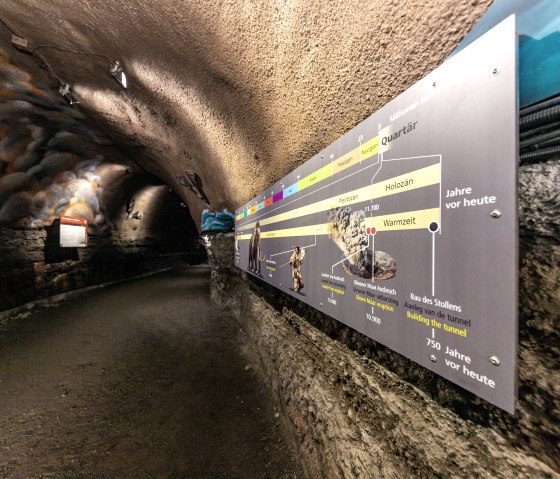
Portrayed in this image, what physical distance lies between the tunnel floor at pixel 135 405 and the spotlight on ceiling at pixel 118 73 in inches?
161

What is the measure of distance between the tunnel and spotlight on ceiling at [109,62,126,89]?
50 mm

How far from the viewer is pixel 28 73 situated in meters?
4.42

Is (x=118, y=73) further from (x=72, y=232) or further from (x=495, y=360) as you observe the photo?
(x=72, y=232)

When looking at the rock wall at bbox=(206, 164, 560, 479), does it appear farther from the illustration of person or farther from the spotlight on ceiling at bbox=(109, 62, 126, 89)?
the spotlight on ceiling at bbox=(109, 62, 126, 89)

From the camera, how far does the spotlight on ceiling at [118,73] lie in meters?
3.90

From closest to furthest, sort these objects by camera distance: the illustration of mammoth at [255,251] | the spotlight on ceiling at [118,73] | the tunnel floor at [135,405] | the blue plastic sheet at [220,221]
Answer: the tunnel floor at [135,405], the illustration of mammoth at [255,251], the spotlight on ceiling at [118,73], the blue plastic sheet at [220,221]

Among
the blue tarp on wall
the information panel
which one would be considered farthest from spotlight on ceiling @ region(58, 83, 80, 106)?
the blue tarp on wall

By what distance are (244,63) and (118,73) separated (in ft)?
9.28

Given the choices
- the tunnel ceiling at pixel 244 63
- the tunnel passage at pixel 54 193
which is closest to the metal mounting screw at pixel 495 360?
the tunnel ceiling at pixel 244 63

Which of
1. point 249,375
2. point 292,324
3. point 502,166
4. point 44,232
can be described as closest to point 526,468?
point 502,166

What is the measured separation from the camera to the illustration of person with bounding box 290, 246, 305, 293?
2.04m

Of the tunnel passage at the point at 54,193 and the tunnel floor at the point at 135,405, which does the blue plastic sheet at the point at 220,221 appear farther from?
the tunnel passage at the point at 54,193

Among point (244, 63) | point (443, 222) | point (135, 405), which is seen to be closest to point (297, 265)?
point (443, 222)

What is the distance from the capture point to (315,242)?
1.82 meters
